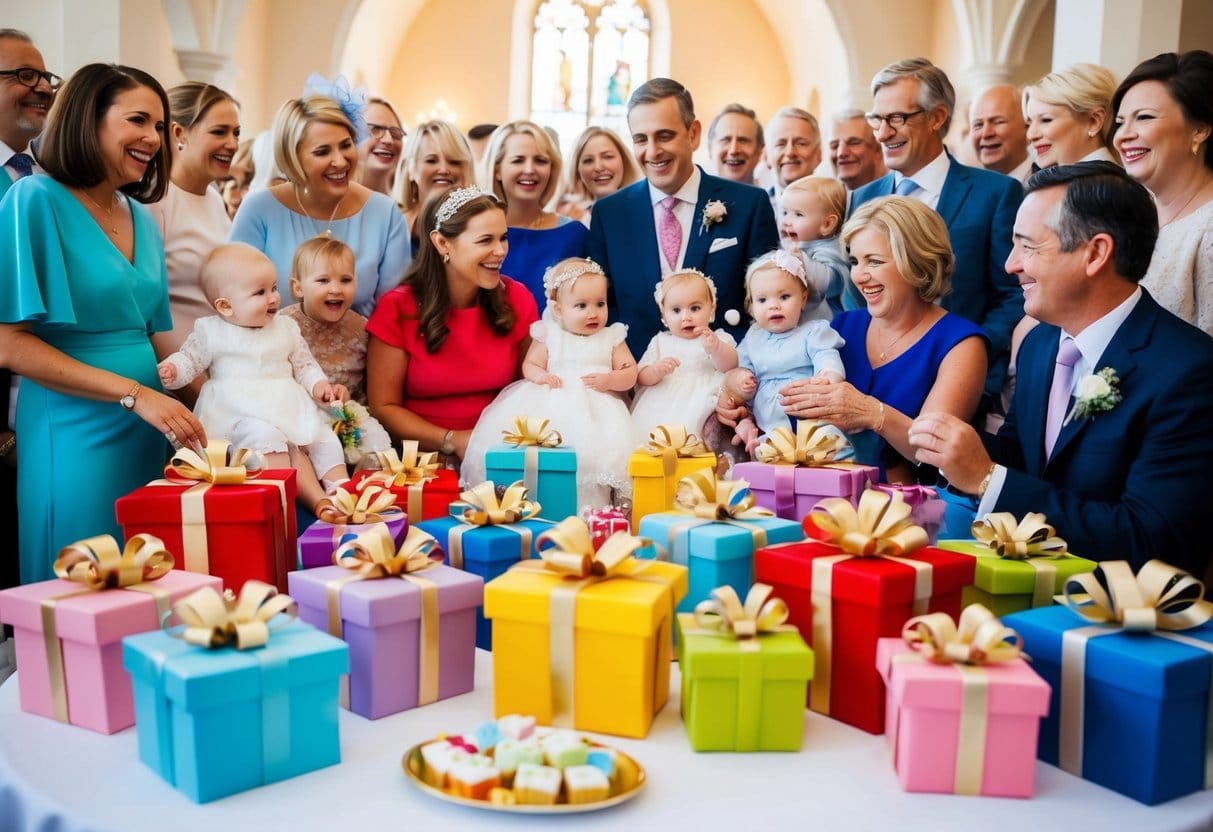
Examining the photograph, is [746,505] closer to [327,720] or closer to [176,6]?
[327,720]

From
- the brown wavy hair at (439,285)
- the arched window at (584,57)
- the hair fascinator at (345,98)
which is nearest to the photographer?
the brown wavy hair at (439,285)

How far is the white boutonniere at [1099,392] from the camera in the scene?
7.14 ft

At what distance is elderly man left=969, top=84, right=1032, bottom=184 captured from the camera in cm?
504

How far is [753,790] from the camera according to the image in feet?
4.75

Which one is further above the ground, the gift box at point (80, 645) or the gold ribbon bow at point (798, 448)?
the gold ribbon bow at point (798, 448)

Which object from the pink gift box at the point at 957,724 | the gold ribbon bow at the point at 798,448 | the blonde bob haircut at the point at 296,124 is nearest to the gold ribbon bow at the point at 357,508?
the gold ribbon bow at the point at 798,448

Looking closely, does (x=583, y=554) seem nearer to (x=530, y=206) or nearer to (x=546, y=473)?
(x=546, y=473)

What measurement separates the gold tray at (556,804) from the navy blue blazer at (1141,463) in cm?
112

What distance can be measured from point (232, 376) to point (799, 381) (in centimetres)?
161

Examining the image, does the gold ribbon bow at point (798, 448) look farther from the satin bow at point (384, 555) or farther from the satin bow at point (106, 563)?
the satin bow at point (106, 563)

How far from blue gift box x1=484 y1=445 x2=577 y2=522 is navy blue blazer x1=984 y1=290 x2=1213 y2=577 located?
98 cm

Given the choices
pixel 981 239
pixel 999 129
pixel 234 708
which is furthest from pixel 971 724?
pixel 999 129

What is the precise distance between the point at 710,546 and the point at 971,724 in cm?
55

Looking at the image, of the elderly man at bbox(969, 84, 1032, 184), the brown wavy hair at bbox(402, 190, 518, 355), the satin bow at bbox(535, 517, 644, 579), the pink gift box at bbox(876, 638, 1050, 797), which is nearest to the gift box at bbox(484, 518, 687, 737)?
the satin bow at bbox(535, 517, 644, 579)
